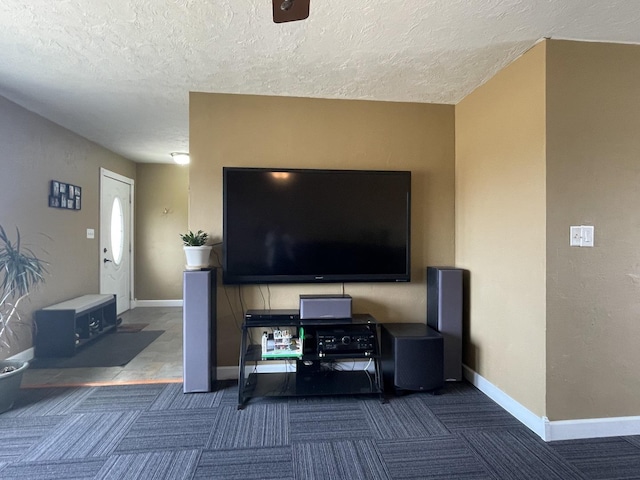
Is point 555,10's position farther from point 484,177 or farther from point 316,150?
point 316,150

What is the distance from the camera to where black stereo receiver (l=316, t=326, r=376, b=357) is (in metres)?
2.38

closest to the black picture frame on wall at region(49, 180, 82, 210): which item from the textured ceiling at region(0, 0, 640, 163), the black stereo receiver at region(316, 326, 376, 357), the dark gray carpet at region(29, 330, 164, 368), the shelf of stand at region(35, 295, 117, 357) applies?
the textured ceiling at region(0, 0, 640, 163)

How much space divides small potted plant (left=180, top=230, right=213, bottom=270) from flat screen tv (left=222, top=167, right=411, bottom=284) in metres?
0.14

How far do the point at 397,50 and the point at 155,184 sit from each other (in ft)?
14.9

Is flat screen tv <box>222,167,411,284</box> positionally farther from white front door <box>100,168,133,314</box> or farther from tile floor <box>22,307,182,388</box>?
white front door <box>100,168,133,314</box>

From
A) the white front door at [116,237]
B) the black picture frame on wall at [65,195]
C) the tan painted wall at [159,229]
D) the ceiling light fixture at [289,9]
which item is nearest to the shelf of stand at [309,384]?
the ceiling light fixture at [289,9]

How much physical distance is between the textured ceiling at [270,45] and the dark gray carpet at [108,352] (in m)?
2.39

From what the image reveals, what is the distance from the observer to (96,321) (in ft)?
12.4

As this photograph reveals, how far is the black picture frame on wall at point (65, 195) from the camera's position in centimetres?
342

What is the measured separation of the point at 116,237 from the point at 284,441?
4.22 meters

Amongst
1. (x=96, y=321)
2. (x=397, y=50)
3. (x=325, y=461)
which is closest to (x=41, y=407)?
(x=96, y=321)

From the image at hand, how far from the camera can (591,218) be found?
1.92 metres

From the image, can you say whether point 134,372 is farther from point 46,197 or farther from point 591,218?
point 591,218

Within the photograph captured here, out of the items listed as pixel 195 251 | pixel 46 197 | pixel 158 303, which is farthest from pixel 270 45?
pixel 158 303
